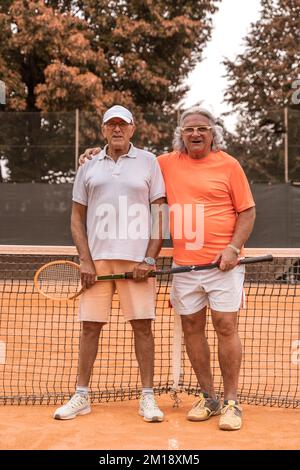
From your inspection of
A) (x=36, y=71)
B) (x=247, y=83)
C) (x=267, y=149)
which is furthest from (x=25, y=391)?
(x=247, y=83)

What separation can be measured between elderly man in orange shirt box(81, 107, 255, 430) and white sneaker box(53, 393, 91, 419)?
577mm

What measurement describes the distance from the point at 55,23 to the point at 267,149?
5517 mm

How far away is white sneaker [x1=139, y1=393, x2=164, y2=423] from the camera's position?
12.3 feet

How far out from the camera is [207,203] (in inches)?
147

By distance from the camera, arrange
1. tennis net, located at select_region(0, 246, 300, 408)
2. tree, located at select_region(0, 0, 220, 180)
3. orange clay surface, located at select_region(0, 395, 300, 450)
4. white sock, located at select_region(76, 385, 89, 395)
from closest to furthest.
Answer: orange clay surface, located at select_region(0, 395, 300, 450), white sock, located at select_region(76, 385, 89, 395), tennis net, located at select_region(0, 246, 300, 408), tree, located at select_region(0, 0, 220, 180)

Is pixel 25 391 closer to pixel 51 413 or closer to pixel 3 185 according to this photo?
pixel 51 413

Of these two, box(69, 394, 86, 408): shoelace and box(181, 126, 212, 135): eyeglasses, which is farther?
box(69, 394, 86, 408): shoelace

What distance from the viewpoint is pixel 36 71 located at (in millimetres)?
16625

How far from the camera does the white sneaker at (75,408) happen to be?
3795mm

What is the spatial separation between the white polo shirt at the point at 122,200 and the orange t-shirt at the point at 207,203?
0.49ft

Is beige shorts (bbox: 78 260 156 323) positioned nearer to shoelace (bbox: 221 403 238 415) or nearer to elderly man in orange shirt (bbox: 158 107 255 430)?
elderly man in orange shirt (bbox: 158 107 255 430)

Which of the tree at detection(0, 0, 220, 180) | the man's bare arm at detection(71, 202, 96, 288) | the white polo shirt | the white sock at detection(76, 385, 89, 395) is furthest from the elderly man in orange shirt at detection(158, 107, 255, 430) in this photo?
the tree at detection(0, 0, 220, 180)

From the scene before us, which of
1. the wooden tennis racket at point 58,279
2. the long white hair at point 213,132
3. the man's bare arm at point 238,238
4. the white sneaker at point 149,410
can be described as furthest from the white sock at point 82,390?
the long white hair at point 213,132

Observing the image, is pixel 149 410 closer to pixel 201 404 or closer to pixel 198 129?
pixel 201 404
